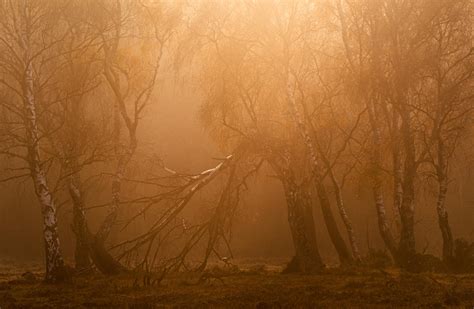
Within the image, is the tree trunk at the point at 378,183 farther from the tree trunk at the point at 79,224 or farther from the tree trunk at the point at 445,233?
the tree trunk at the point at 79,224

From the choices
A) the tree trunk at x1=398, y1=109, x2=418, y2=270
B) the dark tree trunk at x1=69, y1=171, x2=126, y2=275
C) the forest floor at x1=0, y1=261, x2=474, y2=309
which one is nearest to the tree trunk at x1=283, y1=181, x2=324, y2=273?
the forest floor at x1=0, y1=261, x2=474, y2=309

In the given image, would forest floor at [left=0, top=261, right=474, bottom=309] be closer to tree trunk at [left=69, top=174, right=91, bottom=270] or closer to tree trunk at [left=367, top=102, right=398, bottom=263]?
tree trunk at [left=367, top=102, right=398, bottom=263]

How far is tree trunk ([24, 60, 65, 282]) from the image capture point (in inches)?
656

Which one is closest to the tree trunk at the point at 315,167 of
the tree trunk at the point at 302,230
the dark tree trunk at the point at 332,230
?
the dark tree trunk at the point at 332,230

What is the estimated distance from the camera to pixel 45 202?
16797mm

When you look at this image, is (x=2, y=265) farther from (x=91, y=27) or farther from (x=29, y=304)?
(x=29, y=304)

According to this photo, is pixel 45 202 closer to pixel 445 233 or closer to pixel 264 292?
pixel 264 292

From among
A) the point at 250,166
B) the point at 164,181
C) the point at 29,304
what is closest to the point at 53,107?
the point at 164,181

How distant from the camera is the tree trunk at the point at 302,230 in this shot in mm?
16375

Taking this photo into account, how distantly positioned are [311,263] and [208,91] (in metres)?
6.13

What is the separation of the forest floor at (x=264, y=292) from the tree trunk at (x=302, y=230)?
61 centimetres

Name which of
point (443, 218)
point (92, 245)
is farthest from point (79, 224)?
point (443, 218)

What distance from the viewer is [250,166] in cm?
1670

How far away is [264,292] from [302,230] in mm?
4006
